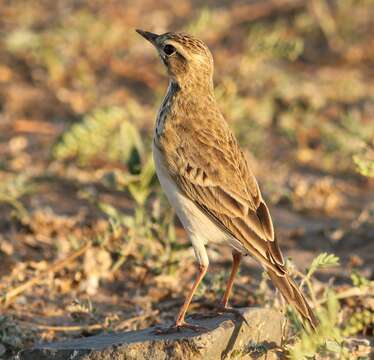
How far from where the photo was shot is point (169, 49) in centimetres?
645

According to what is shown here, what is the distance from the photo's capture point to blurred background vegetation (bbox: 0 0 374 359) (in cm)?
675

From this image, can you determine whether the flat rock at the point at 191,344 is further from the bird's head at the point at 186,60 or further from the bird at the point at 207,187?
the bird's head at the point at 186,60

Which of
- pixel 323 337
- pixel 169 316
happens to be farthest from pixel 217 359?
pixel 169 316

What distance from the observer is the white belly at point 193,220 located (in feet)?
18.6

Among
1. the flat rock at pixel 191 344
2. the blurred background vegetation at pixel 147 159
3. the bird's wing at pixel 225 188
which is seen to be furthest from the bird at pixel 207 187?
the blurred background vegetation at pixel 147 159

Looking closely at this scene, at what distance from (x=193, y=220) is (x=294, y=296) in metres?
0.88

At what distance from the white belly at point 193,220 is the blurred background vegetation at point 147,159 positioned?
0.61m

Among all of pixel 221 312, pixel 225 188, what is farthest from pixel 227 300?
pixel 225 188

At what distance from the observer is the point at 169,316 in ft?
21.9

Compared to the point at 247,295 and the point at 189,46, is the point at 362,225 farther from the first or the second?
the point at 189,46

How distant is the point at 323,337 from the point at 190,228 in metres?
1.37

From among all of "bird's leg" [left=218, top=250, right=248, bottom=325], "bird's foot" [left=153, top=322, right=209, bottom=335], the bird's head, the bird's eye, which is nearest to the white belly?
"bird's leg" [left=218, top=250, right=248, bottom=325]

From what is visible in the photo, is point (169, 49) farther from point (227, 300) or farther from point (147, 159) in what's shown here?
point (147, 159)

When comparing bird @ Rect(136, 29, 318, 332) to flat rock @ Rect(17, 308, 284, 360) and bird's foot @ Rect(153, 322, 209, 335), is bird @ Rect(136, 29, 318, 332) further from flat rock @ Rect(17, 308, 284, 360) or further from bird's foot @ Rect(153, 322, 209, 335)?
flat rock @ Rect(17, 308, 284, 360)
